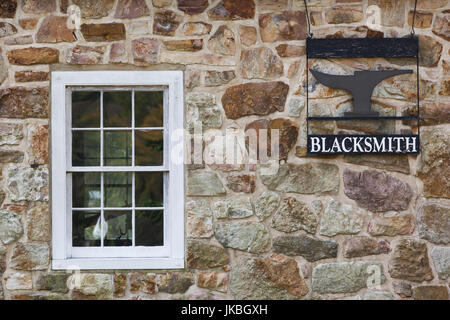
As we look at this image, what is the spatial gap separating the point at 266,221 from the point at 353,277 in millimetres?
860

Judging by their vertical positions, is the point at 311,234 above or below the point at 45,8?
below

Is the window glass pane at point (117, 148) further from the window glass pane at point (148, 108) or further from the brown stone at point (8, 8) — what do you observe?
the brown stone at point (8, 8)

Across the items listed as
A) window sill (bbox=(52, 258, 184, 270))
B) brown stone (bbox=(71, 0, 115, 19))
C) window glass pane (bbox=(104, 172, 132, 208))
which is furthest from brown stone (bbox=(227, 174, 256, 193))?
brown stone (bbox=(71, 0, 115, 19))

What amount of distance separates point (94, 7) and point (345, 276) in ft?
10.2

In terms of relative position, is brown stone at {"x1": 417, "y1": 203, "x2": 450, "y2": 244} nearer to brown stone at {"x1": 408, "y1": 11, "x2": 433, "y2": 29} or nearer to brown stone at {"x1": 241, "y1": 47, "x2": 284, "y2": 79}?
brown stone at {"x1": 408, "y1": 11, "x2": 433, "y2": 29}

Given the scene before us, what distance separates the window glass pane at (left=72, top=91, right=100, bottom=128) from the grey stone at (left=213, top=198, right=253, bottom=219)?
127 centimetres

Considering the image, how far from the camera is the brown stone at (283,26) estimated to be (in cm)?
453

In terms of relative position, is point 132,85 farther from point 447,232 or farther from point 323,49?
point 447,232

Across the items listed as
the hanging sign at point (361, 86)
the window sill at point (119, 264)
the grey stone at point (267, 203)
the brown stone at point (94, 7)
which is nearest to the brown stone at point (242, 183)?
the grey stone at point (267, 203)

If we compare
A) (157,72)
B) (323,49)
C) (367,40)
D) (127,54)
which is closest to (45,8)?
(127,54)

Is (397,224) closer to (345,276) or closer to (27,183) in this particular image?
(345,276)

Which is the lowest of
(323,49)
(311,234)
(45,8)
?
(311,234)

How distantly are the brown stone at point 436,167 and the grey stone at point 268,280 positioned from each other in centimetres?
130

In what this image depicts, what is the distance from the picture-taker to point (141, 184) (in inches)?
182
